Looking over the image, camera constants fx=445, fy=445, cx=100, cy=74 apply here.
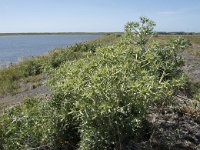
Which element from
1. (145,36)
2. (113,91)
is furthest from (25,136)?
(145,36)

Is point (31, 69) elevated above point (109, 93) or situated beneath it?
situated beneath

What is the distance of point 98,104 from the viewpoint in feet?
20.8

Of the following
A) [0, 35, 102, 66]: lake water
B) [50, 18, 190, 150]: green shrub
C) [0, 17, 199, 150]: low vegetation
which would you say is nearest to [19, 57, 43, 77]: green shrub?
[0, 35, 102, 66]: lake water

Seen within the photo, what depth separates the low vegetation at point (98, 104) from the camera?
638 cm

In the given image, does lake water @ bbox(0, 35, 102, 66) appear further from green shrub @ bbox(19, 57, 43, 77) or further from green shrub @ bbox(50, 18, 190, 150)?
green shrub @ bbox(50, 18, 190, 150)

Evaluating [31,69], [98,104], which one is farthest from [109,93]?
[31,69]

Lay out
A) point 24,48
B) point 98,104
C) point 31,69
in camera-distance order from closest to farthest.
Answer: point 98,104
point 31,69
point 24,48

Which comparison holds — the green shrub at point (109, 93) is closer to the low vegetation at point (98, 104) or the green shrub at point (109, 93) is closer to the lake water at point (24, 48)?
the low vegetation at point (98, 104)

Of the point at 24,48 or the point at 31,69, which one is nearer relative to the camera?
the point at 31,69

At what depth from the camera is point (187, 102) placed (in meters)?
9.62

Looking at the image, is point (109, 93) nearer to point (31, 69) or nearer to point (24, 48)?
point (31, 69)

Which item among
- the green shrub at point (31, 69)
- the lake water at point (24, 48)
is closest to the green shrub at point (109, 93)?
the green shrub at point (31, 69)

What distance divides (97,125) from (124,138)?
0.68m

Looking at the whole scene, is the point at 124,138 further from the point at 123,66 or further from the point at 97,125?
the point at 123,66
